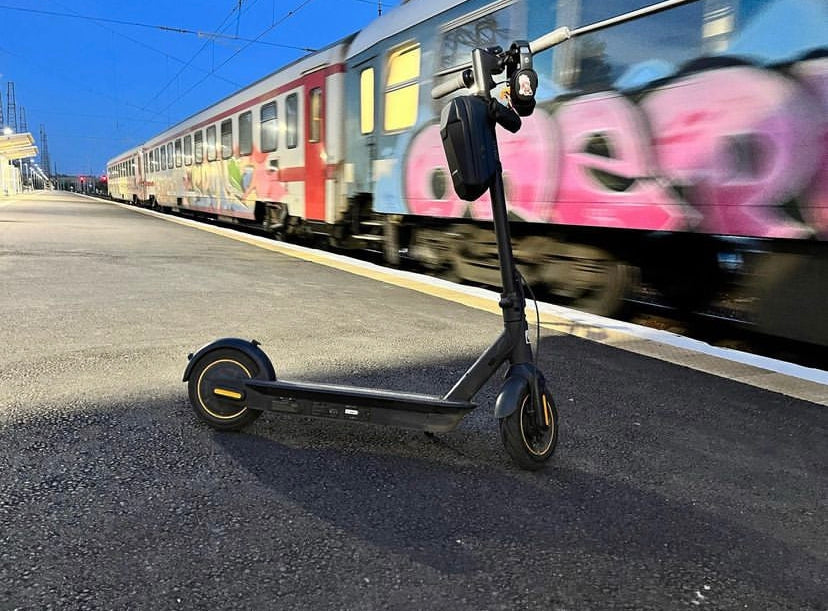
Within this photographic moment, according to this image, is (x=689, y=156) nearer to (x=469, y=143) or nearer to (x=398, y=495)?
(x=469, y=143)

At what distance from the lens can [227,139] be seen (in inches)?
587

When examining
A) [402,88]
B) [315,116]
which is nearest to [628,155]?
[402,88]

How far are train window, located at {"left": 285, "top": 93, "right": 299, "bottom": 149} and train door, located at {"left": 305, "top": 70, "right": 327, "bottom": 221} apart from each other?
1.44ft

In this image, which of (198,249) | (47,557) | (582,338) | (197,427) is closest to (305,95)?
(198,249)

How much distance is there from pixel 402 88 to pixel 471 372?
587cm

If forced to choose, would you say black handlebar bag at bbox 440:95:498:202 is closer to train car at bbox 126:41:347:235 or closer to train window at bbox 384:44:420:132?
train window at bbox 384:44:420:132

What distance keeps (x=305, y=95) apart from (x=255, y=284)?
5.23 m

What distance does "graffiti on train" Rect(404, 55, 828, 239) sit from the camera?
3.59 m

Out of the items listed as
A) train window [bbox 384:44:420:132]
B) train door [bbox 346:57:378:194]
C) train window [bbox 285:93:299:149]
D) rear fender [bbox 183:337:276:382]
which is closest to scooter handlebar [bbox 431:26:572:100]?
rear fender [bbox 183:337:276:382]

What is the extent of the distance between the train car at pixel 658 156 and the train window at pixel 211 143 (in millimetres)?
10161

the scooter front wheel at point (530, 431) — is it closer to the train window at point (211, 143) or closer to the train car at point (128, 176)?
the train window at point (211, 143)

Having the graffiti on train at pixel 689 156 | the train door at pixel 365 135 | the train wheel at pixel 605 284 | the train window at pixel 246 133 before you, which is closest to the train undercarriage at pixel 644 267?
the train wheel at pixel 605 284

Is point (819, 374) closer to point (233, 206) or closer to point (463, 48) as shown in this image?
point (463, 48)

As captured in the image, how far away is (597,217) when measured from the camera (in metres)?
4.89
